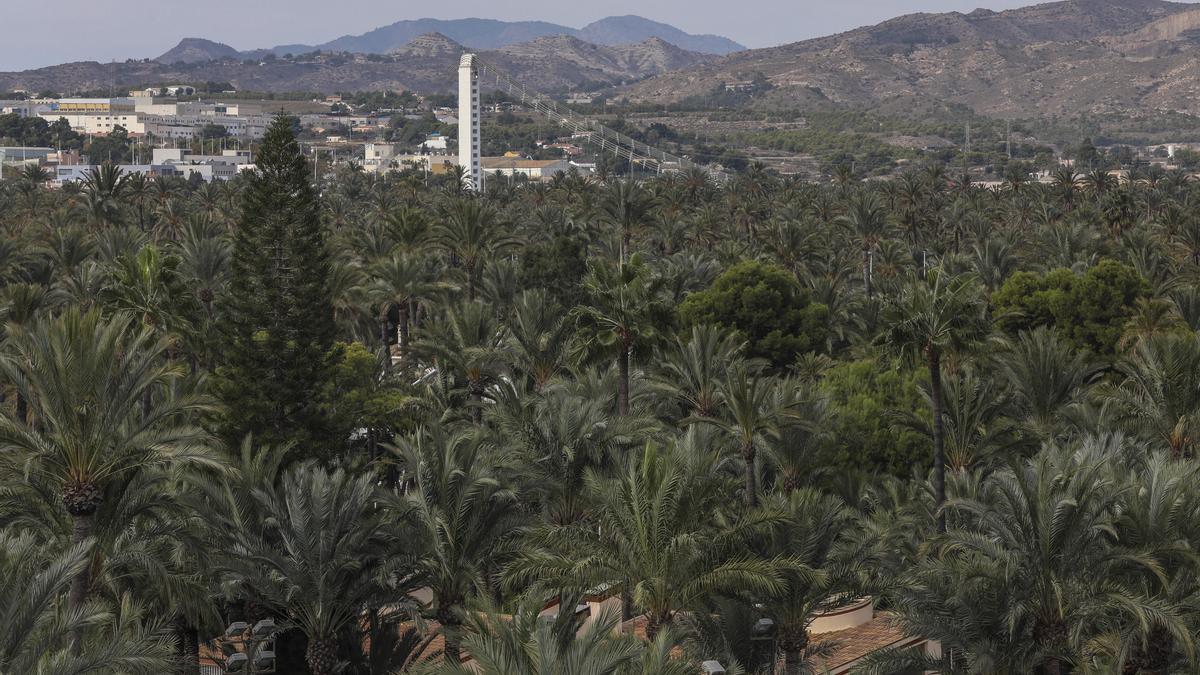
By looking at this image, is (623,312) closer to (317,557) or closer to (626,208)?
(317,557)

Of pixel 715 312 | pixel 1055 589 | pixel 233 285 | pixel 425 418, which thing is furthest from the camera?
pixel 715 312

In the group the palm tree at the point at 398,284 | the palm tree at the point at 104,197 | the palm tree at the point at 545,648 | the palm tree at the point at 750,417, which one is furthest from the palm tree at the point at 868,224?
the palm tree at the point at 545,648

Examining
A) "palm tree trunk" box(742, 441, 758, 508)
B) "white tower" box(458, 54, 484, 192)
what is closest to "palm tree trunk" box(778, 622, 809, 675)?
"palm tree trunk" box(742, 441, 758, 508)

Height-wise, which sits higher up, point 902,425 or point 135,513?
point 135,513

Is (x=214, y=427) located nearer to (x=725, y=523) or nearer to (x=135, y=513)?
(x=135, y=513)

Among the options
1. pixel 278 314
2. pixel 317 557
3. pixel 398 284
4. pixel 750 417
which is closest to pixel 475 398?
pixel 278 314

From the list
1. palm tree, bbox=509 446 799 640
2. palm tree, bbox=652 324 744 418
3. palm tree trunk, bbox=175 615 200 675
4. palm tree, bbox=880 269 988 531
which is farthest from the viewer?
palm tree, bbox=652 324 744 418

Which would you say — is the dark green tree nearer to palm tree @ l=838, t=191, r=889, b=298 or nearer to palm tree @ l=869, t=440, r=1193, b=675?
palm tree @ l=838, t=191, r=889, b=298

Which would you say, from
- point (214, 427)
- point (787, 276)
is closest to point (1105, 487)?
point (214, 427)
